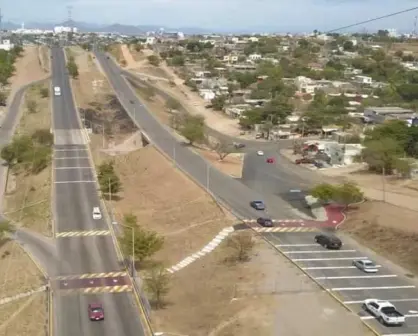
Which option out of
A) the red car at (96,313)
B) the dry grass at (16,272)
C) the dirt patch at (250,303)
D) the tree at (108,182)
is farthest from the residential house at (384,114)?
the red car at (96,313)

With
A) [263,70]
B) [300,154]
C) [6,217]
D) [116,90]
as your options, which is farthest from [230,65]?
[6,217]

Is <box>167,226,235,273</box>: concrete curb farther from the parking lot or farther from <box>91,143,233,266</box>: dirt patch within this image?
the parking lot

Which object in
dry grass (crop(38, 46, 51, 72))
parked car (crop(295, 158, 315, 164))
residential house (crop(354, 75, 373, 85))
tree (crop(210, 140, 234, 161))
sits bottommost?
dry grass (crop(38, 46, 51, 72))

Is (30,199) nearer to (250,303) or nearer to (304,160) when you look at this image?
(250,303)

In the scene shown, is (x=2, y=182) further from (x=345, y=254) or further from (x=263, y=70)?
(x=263, y=70)

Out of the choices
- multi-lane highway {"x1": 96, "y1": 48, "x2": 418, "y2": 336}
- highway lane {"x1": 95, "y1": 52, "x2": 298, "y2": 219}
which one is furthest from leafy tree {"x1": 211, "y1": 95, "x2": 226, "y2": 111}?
multi-lane highway {"x1": 96, "y1": 48, "x2": 418, "y2": 336}

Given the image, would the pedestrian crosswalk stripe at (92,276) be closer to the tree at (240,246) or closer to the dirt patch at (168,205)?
the dirt patch at (168,205)
